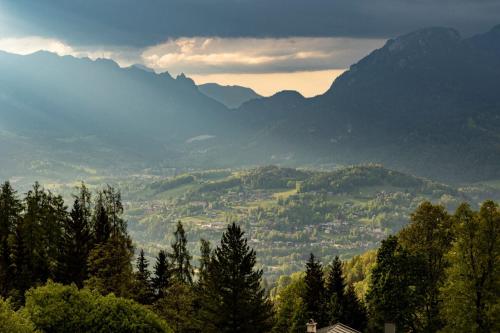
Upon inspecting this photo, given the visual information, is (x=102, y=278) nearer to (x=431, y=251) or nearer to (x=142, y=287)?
(x=142, y=287)

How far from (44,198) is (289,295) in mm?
38326

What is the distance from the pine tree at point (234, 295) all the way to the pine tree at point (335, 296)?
24.5 meters

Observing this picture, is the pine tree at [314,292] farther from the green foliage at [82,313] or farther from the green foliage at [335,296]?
the green foliage at [82,313]

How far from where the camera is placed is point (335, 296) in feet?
288

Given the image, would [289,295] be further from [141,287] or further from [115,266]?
[115,266]

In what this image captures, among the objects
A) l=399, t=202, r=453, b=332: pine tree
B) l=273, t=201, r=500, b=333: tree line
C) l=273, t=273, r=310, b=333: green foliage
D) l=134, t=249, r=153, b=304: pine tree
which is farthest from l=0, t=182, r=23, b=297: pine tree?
l=399, t=202, r=453, b=332: pine tree

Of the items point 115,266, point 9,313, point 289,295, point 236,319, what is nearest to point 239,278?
point 236,319

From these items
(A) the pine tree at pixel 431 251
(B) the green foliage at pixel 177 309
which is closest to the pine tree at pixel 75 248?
(B) the green foliage at pixel 177 309

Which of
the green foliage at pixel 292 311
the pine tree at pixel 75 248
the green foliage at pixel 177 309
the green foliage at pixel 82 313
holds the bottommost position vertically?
the green foliage at pixel 292 311

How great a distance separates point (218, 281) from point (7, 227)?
30.9 metres

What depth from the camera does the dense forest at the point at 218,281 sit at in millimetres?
57875

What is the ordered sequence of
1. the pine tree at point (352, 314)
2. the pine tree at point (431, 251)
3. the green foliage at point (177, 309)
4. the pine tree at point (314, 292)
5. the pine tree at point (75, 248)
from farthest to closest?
the pine tree at point (314, 292), the pine tree at point (352, 314), the pine tree at point (75, 248), the pine tree at point (431, 251), the green foliage at point (177, 309)

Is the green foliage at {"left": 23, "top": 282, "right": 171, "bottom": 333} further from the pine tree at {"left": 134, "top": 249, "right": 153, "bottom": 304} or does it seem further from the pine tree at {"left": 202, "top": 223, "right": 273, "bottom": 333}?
the pine tree at {"left": 134, "top": 249, "right": 153, "bottom": 304}

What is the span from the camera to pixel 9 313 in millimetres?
47688
